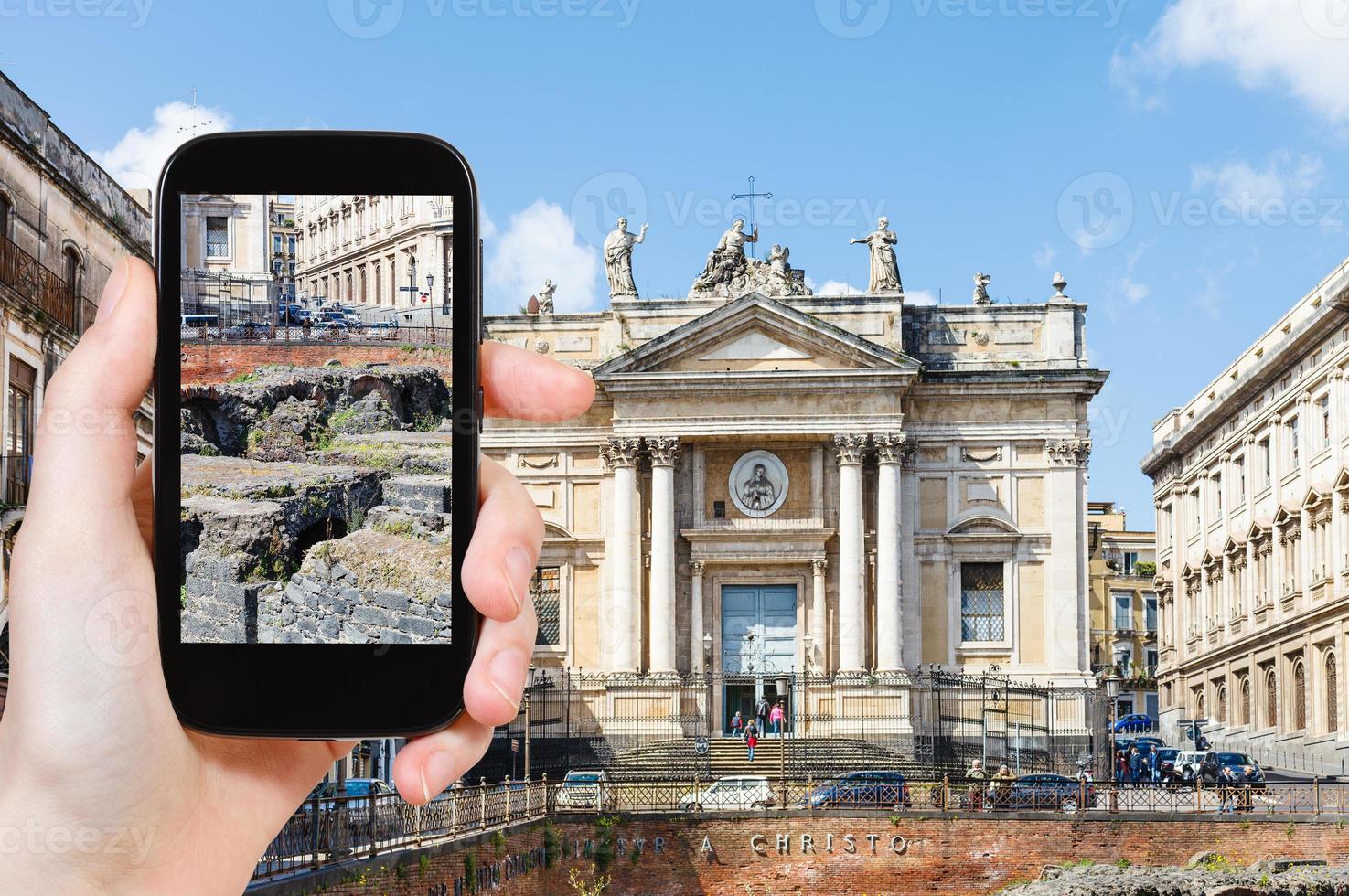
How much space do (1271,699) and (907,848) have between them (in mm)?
26873

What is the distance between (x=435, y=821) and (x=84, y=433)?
1113 inches

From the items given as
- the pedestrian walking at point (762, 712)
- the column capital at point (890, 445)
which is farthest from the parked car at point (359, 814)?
the column capital at point (890, 445)

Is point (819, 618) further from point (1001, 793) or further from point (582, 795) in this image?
point (582, 795)

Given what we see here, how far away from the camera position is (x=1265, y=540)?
→ 6228 centimetres

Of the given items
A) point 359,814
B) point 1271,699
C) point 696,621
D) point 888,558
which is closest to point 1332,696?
point 1271,699

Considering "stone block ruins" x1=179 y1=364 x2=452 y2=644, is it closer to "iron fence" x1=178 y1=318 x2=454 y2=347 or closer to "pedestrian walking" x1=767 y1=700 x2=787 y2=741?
"iron fence" x1=178 y1=318 x2=454 y2=347

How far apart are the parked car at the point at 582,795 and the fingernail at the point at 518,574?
1390 inches

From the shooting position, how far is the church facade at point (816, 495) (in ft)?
162

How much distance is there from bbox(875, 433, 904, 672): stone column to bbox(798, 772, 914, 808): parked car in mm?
8719

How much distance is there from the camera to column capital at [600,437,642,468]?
164ft

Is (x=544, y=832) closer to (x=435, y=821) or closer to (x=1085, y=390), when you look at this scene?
(x=435, y=821)

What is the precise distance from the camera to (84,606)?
3133 mm

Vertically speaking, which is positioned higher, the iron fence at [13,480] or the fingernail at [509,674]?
the iron fence at [13,480]

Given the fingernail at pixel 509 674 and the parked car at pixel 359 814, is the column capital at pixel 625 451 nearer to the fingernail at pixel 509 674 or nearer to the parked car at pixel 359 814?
the parked car at pixel 359 814
